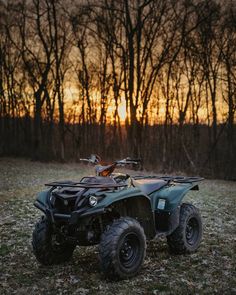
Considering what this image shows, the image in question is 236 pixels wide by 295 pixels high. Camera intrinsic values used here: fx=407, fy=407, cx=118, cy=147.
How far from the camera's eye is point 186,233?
7547mm

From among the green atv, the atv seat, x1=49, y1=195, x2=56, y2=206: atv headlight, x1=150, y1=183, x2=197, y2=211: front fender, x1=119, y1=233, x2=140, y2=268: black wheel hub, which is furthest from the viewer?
x1=150, y1=183, x2=197, y2=211: front fender

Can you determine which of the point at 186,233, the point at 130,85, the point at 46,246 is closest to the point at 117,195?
the point at 46,246

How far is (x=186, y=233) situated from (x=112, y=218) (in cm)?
176

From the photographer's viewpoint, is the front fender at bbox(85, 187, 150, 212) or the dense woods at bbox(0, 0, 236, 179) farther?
the dense woods at bbox(0, 0, 236, 179)

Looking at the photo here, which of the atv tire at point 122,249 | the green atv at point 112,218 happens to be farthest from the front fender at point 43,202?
the atv tire at point 122,249

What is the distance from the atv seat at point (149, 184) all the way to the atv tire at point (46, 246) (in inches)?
61.0

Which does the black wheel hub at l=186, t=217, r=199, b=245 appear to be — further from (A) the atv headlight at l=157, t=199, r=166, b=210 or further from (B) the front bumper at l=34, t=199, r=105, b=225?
(B) the front bumper at l=34, t=199, r=105, b=225

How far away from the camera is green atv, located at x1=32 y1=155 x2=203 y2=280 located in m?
5.73

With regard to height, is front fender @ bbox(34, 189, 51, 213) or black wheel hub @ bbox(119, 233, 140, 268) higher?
front fender @ bbox(34, 189, 51, 213)

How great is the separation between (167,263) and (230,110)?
83.5 feet

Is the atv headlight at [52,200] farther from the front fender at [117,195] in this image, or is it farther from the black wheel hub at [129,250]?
the black wheel hub at [129,250]

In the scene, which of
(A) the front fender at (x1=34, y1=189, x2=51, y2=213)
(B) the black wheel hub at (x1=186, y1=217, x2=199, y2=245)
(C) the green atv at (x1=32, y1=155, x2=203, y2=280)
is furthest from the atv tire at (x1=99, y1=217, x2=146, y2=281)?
(B) the black wheel hub at (x1=186, y1=217, x2=199, y2=245)

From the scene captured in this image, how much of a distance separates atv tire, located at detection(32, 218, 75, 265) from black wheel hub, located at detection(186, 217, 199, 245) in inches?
90.1

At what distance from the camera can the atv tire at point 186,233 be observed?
7.15 m
